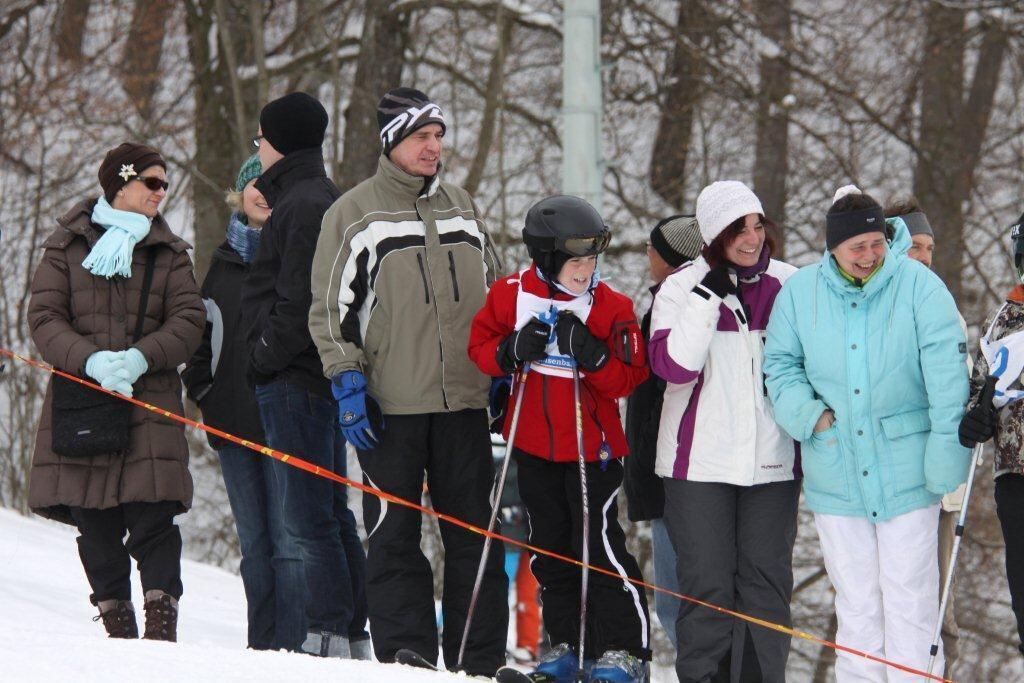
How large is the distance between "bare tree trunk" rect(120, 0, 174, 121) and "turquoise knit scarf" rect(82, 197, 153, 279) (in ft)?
36.2

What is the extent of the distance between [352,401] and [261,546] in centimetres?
114

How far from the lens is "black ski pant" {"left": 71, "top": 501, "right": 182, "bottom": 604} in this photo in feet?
16.7

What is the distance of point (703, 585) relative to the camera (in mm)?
4773

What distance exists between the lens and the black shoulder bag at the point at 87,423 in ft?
16.4

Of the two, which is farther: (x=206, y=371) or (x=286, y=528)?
(x=206, y=371)

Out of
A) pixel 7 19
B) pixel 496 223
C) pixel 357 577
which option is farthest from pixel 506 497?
pixel 7 19

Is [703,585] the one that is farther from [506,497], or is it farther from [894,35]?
[894,35]

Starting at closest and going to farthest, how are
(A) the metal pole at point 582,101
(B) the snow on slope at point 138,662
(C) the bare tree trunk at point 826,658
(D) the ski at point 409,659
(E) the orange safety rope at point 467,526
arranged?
(B) the snow on slope at point 138,662, (E) the orange safety rope at point 467,526, (D) the ski at point 409,659, (A) the metal pole at point 582,101, (C) the bare tree trunk at point 826,658

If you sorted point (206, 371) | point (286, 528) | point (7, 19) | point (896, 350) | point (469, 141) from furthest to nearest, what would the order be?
1. point (469, 141)
2. point (7, 19)
3. point (206, 371)
4. point (286, 528)
5. point (896, 350)

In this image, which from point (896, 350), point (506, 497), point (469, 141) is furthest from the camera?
point (469, 141)

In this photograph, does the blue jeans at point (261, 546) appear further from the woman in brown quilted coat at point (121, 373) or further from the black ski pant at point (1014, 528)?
the black ski pant at point (1014, 528)

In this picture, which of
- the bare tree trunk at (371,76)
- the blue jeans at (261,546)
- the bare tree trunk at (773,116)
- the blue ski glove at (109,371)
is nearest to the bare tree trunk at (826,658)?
the bare tree trunk at (773,116)

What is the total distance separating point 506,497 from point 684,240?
3.03m

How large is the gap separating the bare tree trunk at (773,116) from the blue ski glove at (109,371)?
1153 centimetres
